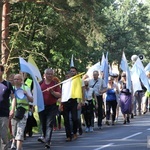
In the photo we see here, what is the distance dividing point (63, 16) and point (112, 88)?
10.0 m

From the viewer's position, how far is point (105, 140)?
48.8ft

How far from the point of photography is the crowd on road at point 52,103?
1055 centimetres

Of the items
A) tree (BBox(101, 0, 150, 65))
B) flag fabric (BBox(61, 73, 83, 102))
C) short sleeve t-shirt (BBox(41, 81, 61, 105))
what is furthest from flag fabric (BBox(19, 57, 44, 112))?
tree (BBox(101, 0, 150, 65))

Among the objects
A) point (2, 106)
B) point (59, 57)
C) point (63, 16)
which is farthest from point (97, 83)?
point (59, 57)

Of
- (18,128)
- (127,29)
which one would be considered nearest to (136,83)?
(18,128)

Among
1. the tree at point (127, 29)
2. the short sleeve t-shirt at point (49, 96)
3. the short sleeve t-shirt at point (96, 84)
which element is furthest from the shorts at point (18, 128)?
the tree at point (127, 29)

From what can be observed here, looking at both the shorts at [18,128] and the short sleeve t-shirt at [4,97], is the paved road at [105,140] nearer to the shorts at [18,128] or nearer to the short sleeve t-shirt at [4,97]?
the shorts at [18,128]

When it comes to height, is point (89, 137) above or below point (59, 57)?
below

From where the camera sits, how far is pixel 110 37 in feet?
214

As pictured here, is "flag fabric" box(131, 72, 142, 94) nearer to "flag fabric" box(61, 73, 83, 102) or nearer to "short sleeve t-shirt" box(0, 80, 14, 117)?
"flag fabric" box(61, 73, 83, 102)

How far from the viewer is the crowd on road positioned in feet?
34.6

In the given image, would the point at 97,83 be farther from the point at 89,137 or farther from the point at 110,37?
the point at 110,37

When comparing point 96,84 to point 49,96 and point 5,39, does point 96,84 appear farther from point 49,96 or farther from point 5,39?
point 5,39

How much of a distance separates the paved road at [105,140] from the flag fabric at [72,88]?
109 centimetres
